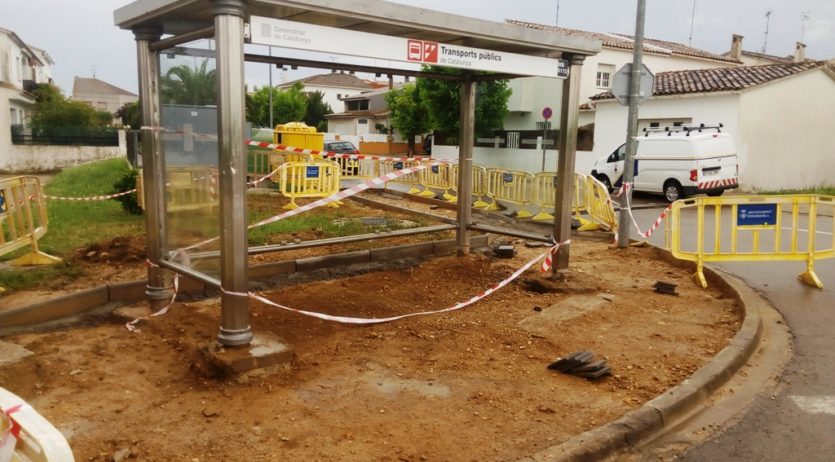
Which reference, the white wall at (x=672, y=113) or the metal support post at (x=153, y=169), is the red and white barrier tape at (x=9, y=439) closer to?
the metal support post at (x=153, y=169)

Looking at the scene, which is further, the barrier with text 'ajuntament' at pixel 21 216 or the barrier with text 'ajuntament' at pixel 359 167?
the barrier with text 'ajuntament' at pixel 359 167

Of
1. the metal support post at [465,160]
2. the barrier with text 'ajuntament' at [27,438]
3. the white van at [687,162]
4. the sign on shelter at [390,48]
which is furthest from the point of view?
the white van at [687,162]

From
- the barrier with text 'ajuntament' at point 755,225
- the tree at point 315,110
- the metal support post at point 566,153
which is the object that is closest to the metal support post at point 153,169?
the metal support post at point 566,153

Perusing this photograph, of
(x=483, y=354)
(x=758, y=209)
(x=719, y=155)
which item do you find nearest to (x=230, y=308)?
(x=483, y=354)

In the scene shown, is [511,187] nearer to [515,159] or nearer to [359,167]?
[515,159]

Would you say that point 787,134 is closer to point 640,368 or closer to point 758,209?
point 758,209

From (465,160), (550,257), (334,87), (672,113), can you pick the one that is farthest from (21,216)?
(334,87)

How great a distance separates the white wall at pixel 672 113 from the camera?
68.8 feet

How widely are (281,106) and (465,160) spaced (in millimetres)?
53625

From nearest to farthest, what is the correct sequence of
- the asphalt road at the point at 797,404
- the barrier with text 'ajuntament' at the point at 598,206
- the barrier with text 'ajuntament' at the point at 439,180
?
the asphalt road at the point at 797,404 < the barrier with text 'ajuntament' at the point at 598,206 < the barrier with text 'ajuntament' at the point at 439,180

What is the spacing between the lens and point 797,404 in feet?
15.2

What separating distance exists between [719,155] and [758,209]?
10.8 metres

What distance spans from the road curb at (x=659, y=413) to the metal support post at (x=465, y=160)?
3902 millimetres

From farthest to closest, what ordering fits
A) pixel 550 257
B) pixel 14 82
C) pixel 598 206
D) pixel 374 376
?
1. pixel 14 82
2. pixel 598 206
3. pixel 550 257
4. pixel 374 376
